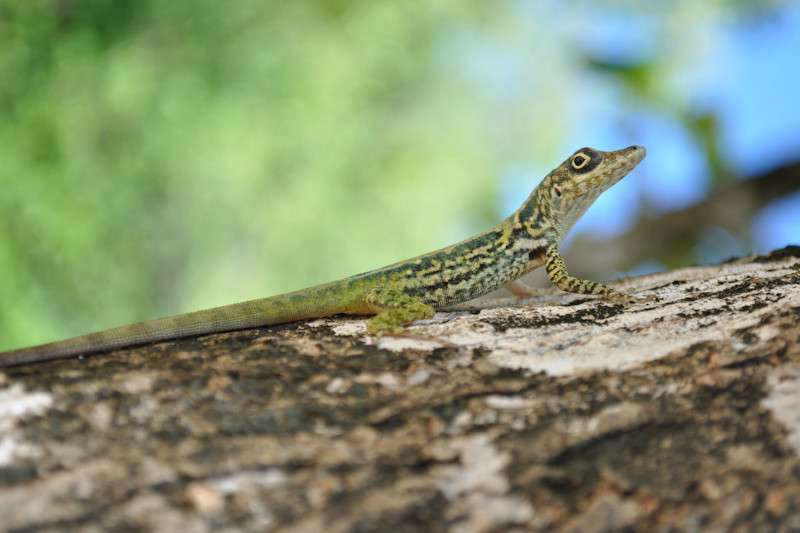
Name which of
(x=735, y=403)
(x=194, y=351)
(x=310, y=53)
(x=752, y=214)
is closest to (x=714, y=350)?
(x=735, y=403)

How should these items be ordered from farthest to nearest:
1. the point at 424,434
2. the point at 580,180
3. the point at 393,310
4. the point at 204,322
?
1. the point at 580,180
2. the point at 393,310
3. the point at 204,322
4. the point at 424,434

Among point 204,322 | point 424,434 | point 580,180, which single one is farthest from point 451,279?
point 424,434

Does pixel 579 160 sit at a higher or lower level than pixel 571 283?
higher

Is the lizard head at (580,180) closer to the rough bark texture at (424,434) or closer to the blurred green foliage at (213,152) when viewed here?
the rough bark texture at (424,434)

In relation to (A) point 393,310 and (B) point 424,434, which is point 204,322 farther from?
(B) point 424,434

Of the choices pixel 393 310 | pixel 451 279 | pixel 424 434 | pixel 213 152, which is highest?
pixel 213 152

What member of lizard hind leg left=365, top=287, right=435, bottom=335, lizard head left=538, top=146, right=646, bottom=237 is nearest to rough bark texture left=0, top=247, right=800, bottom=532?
lizard hind leg left=365, top=287, right=435, bottom=335

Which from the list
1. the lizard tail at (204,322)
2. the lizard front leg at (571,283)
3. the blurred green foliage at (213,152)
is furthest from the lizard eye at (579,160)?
the blurred green foliage at (213,152)
